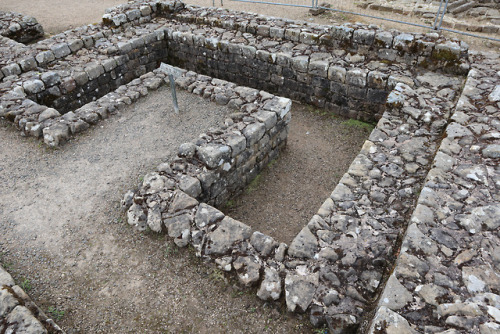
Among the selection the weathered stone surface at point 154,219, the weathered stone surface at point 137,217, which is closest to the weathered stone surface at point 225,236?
the weathered stone surface at point 154,219

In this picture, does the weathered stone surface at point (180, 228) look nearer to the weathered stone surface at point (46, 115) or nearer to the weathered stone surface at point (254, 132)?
the weathered stone surface at point (254, 132)

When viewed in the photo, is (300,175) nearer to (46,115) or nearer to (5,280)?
(5,280)

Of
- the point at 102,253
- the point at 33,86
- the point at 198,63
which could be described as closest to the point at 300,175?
the point at 102,253

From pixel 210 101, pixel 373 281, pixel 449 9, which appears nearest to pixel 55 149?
pixel 210 101

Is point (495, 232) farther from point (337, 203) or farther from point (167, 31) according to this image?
point (167, 31)

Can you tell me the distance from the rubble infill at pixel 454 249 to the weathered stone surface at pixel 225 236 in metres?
1.61

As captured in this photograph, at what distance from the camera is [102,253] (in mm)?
4055

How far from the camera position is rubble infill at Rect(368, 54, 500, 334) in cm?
275

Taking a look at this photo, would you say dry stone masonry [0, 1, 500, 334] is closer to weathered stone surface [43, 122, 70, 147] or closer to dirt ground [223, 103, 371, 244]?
weathered stone surface [43, 122, 70, 147]

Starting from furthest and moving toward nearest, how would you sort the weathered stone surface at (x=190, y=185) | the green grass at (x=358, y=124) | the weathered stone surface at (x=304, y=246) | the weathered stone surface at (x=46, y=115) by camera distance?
1. the green grass at (x=358, y=124)
2. the weathered stone surface at (x=46, y=115)
3. the weathered stone surface at (x=190, y=185)
4. the weathered stone surface at (x=304, y=246)

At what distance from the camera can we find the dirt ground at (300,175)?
5.32m

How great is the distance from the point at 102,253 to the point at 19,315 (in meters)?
1.13

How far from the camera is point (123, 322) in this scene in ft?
11.2

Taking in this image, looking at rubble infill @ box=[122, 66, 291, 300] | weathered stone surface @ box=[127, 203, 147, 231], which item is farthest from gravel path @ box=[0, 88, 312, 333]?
rubble infill @ box=[122, 66, 291, 300]
